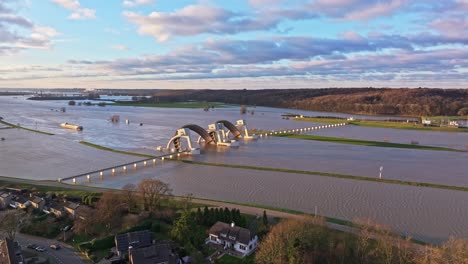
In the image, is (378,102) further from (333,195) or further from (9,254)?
(9,254)

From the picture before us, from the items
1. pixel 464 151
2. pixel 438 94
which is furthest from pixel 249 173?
pixel 438 94

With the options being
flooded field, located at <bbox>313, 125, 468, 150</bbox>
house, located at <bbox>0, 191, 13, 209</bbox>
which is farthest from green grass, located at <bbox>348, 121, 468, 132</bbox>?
house, located at <bbox>0, 191, 13, 209</bbox>

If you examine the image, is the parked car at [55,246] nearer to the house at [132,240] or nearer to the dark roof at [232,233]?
the house at [132,240]

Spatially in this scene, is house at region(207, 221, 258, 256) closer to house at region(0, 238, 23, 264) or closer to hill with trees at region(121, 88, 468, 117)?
house at region(0, 238, 23, 264)

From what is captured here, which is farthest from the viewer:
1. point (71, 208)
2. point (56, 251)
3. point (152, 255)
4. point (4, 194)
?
point (4, 194)

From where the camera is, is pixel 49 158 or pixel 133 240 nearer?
pixel 133 240

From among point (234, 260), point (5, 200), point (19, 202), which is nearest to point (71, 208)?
point (19, 202)
